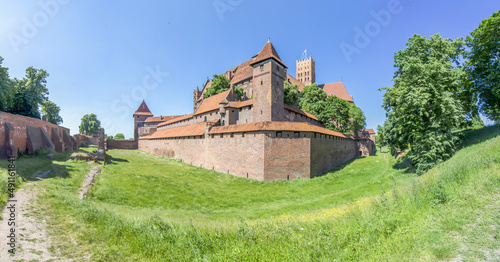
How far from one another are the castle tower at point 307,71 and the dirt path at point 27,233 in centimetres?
8268

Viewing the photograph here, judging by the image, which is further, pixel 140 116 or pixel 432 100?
pixel 140 116

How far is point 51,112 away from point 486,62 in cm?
7306

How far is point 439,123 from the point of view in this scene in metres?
15.4

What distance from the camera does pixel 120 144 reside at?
56344 millimetres

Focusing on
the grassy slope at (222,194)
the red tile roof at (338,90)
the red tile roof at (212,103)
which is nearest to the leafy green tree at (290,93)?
the red tile roof at (212,103)

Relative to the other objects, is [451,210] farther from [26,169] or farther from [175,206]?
[26,169]

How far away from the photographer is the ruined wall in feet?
78.6

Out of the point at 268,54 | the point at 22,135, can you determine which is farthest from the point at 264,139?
the point at 22,135

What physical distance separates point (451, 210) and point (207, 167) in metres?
26.4

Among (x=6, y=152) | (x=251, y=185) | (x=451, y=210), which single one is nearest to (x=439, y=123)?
(x=451, y=210)

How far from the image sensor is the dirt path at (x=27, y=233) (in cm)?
484

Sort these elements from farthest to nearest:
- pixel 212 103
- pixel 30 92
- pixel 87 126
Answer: pixel 87 126
pixel 212 103
pixel 30 92

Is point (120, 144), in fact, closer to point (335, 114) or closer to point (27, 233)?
point (335, 114)

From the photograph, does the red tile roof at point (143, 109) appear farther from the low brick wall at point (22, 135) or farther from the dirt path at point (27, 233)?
the dirt path at point (27, 233)
